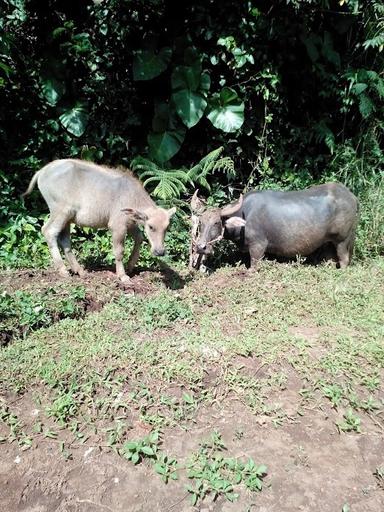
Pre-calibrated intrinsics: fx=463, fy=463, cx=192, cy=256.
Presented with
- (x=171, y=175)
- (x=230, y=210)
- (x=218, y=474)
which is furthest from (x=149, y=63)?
(x=218, y=474)

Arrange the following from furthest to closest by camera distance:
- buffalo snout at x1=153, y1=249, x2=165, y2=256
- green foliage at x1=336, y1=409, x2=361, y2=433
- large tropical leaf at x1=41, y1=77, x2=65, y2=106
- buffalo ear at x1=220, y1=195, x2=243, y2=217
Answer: large tropical leaf at x1=41, y1=77, x2=65, y2=106, buffalo ear at x1=220, y1=195, x2=243, y2=217, buffalo snout at x1=153, y1=249, x2=165, y2=256, green foliage at x1=336, y1=409, x2=361, y2=433

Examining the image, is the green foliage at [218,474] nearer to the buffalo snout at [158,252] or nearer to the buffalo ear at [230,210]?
the buffalo snout at [158,252]

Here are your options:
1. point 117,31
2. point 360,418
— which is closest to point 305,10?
point 117,31

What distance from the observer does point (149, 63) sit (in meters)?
6.89

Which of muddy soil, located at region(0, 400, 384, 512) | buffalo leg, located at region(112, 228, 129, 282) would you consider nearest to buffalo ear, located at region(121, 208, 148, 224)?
buffalo leg, located at region(112, 228, 129, 282)

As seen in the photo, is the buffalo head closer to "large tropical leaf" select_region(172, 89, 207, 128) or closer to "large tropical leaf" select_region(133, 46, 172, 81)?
"large tropical leaf" select_region(172, 89, 207, 128)

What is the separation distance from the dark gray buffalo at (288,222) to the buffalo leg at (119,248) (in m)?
0.89

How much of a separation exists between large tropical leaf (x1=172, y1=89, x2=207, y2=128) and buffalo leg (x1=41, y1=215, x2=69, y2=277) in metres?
2.88

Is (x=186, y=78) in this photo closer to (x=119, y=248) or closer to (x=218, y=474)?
(x=119, y=248)

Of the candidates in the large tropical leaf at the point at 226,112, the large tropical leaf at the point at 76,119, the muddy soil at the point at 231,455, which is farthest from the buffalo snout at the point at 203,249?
the large tropical leaf at the point at 76,119

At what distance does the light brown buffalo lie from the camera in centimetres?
483

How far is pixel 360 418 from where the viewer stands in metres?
3.26

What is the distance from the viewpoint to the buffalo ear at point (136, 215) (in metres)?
4.73

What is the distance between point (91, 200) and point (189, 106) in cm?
282
